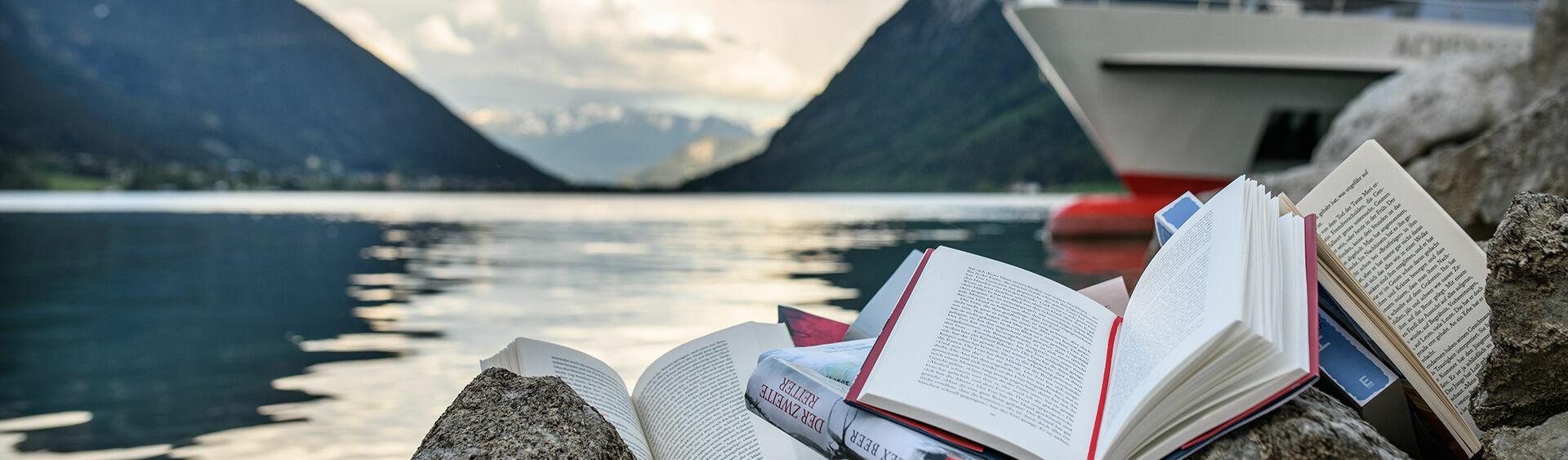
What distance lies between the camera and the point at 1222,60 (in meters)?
12.6

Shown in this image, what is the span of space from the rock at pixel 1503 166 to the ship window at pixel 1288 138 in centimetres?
1132

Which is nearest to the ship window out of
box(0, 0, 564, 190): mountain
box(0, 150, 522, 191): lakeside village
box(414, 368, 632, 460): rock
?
box(414, 368, 632, 460): rock

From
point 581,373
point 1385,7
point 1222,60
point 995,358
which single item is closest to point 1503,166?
point 995,358

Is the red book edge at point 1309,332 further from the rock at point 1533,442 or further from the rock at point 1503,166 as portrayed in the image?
the rock at point 1503,166

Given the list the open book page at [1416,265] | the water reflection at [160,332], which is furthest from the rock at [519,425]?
the water reflection at [160,332]

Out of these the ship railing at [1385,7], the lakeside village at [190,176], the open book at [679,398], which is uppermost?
the lakeside village at [190,176]

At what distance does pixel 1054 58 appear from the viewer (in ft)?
43.8

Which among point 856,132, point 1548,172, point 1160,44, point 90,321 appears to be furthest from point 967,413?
point 856,132

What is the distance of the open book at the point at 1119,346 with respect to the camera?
873 mm

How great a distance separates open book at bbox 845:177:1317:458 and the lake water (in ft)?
7.64

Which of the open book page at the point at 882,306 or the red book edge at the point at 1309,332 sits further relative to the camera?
the open book page at the point at 882,306

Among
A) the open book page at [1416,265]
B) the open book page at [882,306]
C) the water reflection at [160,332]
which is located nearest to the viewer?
the open book page at [1416,265]

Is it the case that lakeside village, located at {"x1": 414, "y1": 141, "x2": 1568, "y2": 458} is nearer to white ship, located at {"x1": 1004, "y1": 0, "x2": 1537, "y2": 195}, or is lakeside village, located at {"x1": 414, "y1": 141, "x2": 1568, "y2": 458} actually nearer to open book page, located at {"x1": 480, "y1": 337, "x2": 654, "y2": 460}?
open book page, located at {"x1": 480, "y1": 337, "x2": 654, "y2": 460}

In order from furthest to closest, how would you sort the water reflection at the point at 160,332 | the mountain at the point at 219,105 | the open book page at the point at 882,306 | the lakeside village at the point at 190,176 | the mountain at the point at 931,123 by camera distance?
the mountain at the point at 931,123
the mountain at the point at 219,105
the lakeside village at the point at 190,176
the water reflection at the point at 160,332
the open book page at the point at 882,306
